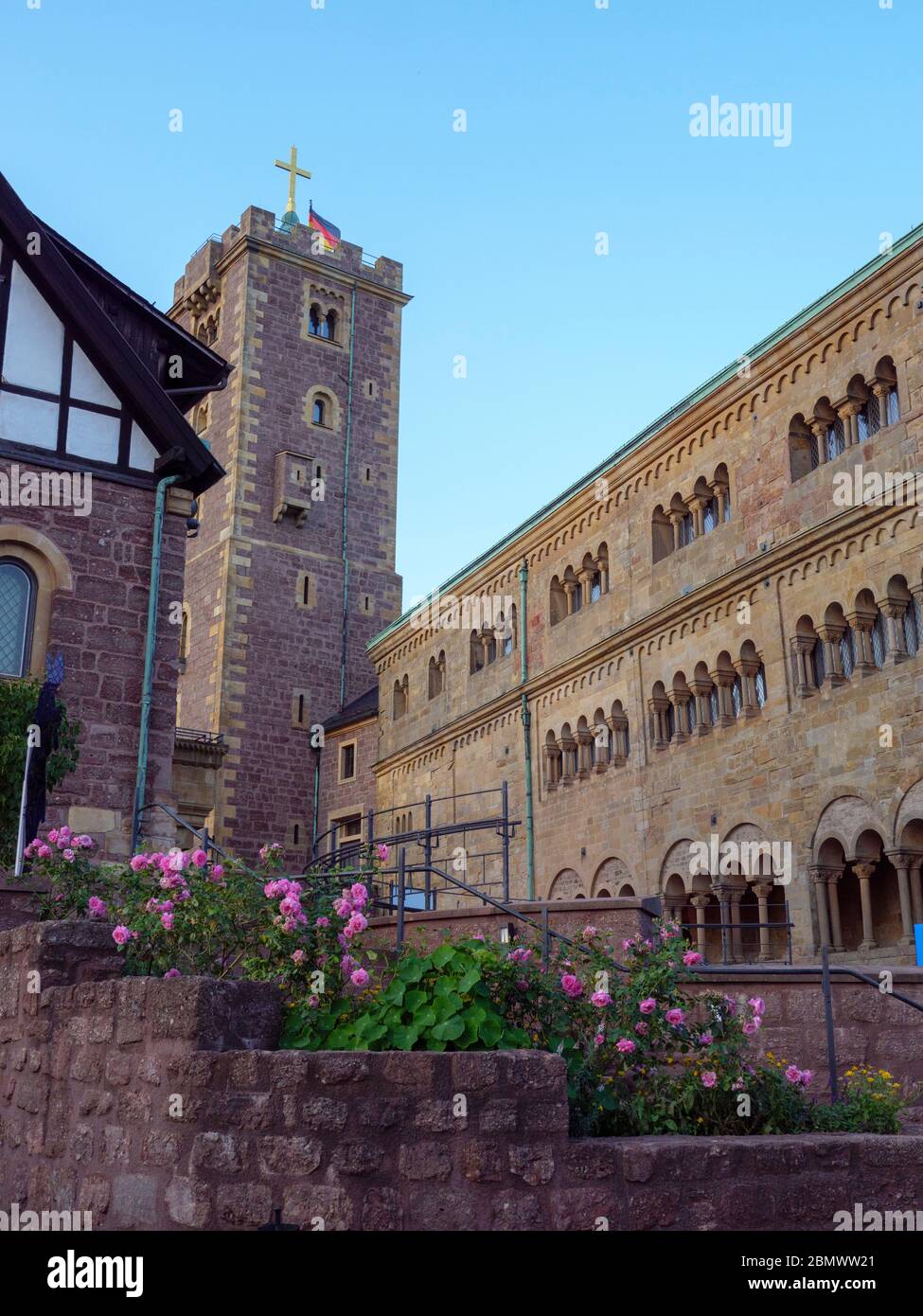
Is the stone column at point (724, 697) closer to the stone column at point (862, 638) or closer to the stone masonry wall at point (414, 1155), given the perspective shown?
the stone column at point (862, 638)

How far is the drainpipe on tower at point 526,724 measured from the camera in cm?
3011

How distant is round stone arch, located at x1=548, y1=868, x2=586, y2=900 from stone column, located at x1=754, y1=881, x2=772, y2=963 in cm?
603

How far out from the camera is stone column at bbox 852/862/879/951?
1981 centimetres

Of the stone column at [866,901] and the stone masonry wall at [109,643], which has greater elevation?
the stone masonry wall at [109,643]

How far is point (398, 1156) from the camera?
5.96 m

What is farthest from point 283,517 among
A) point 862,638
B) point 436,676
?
point 862,638

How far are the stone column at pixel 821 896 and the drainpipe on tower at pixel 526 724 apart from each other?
372 inches

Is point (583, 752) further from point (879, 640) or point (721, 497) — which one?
point (879, 640)

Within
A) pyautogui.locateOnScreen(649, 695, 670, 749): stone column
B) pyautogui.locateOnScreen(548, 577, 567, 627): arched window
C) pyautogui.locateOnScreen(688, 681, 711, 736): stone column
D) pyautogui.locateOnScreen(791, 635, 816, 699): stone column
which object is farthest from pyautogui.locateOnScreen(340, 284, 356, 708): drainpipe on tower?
pyautogui.locateOnScreen(791, 635, 816, 699): stone column

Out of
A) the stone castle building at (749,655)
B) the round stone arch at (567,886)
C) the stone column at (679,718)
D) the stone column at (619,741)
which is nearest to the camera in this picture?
the stone castle building at (749,655)

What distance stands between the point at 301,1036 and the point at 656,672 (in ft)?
64.9

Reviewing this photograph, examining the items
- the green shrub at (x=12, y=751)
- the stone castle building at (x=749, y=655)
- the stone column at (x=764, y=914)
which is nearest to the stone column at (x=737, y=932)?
the stone castle building at (x=749, y=655)

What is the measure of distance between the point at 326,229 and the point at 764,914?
33.3m
